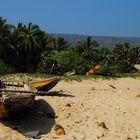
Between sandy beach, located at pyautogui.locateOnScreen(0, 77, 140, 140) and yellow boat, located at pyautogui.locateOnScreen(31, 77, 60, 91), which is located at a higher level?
yellow boat, located at pyautogui.locateOnScreen(31, 77, 60, 91)

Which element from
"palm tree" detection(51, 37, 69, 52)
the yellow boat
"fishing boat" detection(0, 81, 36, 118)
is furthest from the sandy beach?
"palm tree" detection(51, 37, 69, 52)

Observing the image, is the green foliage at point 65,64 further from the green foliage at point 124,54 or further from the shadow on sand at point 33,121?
the green foliage at point 124,54

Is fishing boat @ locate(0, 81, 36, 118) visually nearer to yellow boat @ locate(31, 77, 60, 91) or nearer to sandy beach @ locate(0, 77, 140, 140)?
sandy beach @ locate(0, 77, 140, 140)

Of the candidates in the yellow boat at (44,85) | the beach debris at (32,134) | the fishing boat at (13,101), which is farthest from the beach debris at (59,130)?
the yellow boat at (44,85)

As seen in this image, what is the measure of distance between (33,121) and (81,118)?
4.95 feet

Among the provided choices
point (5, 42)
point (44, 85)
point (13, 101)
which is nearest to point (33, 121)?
point (13, 101)

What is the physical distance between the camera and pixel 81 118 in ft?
44.5

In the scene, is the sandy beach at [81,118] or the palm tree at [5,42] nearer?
the sandy beach at [81,118]

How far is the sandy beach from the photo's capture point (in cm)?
1226

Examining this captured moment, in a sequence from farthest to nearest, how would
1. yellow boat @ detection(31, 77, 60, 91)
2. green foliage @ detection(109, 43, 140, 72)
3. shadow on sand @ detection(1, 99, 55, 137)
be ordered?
green foliage @ detection(109, 43, 140, 72) → yellow boat @ detection(31, 77, 60, 91) → shadow on sand @ detection(1, 99, 55, 137)

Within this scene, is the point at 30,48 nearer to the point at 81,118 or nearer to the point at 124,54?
the point at 124,54

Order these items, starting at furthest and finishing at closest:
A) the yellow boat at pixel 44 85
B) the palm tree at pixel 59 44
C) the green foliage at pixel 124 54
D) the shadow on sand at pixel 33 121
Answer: the palm tree at pixel 59 44 < the green foliage at pixel 124 54 < the yellow boat at pixel 44 85 < the shadow on sand at pixel 33 121

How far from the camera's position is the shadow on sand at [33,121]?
41.4 ft

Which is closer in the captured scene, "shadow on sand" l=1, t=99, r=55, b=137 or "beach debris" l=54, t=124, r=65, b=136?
"beach debris" l=54, t=124, r=65, b=136
